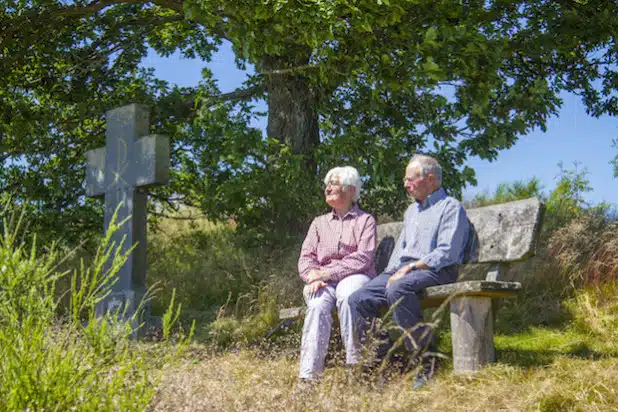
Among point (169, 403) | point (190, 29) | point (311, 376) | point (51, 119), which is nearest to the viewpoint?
point (169, 403)

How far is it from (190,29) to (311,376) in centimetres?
717

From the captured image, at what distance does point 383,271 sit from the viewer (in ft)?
18.6

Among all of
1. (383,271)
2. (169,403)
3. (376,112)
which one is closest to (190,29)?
(376,112)

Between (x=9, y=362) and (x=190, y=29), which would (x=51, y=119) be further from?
(x=9, y=362)

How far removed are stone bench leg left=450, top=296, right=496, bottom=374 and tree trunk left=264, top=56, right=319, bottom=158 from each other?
4256 millimetres

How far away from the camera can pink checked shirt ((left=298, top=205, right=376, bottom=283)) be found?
5340 millimetres

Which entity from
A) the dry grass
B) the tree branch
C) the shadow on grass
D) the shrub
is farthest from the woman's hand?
the tree branch

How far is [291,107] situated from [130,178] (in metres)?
2.37

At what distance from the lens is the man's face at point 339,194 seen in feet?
18.3

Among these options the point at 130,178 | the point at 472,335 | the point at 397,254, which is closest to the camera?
the point at 472,335

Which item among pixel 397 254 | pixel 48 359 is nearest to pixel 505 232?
pixel 397 254

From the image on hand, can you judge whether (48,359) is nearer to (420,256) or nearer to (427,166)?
(420,256)

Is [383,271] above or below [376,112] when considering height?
below

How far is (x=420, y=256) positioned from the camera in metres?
5.19
